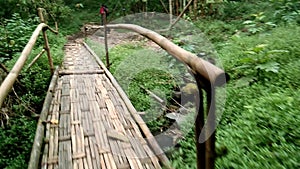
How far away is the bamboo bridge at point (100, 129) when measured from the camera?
1028 millimetres

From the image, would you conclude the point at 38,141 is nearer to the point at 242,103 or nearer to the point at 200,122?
the point at 200,122

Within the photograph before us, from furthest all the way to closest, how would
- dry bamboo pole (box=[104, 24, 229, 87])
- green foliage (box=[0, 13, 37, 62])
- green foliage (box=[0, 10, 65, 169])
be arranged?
green foliage (box=[0, 13, 37, 62]) → green foliage (box=[0, 10, 65, 169]) → dry bamboo pole (box=[104, 24, 229, 87])

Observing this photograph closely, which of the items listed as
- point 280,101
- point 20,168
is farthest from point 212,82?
point 20,168

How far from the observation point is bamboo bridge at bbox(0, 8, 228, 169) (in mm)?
1028

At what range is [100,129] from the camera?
7.42 ft

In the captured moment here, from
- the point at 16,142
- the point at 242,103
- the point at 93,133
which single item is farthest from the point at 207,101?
the point at 16,142

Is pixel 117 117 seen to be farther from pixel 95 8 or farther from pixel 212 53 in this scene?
pixel 95 8

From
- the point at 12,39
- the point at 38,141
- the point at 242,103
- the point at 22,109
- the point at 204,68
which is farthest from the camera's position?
the point at 12,39

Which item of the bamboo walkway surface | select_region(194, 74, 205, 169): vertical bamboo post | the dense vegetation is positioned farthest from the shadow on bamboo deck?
select_region(194, 74, 205, 169): vertical bamboo post

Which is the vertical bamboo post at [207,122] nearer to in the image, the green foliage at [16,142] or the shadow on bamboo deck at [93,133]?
the shadow on bamboo deck at [93,133]

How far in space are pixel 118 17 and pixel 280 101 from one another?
12.7m

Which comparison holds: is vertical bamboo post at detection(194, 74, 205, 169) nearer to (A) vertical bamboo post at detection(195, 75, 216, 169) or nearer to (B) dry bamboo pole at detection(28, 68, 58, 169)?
(A) vertical bamboo post at detection(195, 75, 216, 169)

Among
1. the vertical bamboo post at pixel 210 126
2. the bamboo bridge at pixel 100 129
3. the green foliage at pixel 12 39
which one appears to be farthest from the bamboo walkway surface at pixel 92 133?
the green foliage at pixel 12 39

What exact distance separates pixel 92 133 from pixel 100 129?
0.09 m
